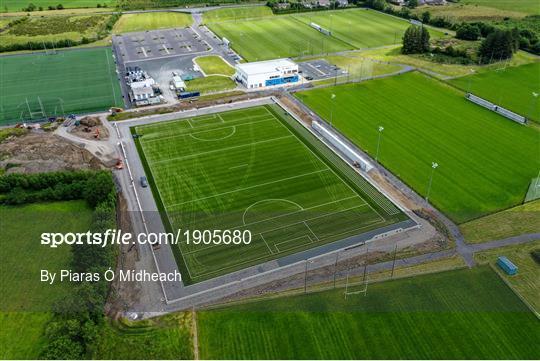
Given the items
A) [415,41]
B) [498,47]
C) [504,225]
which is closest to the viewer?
[504,225]

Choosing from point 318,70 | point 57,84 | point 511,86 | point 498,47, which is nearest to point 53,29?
point 57,84

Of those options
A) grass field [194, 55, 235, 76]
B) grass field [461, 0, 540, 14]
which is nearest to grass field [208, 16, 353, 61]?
grass field [194, 55, 235, 76]

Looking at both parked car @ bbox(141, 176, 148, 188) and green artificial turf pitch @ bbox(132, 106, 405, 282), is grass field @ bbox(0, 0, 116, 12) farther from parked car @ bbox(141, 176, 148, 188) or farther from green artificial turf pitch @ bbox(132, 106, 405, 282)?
parked car @ bbox(141, 176, 148, 188)

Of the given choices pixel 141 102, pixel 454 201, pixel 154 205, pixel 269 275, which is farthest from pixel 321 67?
pixel 269 275

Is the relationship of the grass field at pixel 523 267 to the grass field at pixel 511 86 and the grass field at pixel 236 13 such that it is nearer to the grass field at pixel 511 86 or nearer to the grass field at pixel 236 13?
the grass field at pixel 511 86

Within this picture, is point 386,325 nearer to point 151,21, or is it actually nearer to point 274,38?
point 274,38

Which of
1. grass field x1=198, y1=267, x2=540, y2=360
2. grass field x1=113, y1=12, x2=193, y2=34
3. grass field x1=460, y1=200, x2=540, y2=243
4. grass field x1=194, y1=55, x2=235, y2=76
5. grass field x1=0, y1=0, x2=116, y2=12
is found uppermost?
grass field x1=0, y1=0, x2=116, y2=12

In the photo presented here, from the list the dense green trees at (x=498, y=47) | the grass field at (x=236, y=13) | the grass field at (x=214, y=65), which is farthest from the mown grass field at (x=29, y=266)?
the grass field at (x=236, y=13)
